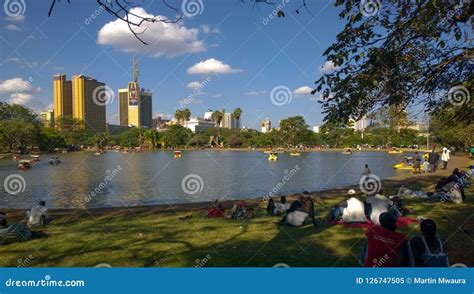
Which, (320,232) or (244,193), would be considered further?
(244,193)

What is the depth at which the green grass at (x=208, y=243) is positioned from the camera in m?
6.99

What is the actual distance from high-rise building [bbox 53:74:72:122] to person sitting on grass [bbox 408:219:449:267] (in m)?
64.8

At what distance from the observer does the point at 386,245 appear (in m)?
5.18

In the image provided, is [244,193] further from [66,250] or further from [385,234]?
[385,234]

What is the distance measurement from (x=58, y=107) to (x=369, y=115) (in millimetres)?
78882

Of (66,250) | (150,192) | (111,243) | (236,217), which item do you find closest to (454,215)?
(236,217)

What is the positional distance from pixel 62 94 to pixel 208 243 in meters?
68.7

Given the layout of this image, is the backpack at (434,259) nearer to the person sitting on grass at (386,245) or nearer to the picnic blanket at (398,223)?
the person sitting on grass at (386,245)

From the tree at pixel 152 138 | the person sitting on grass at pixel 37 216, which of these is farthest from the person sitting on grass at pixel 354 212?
the tree at pixel 152 138

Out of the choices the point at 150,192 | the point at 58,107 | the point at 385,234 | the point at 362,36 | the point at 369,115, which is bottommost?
the point at 150,192

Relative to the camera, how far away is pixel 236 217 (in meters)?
11.6

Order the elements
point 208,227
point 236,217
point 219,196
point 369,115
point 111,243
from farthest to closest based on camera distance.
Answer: point 219,196
point 236,217
point 208,227
point 111,243
point 369,115

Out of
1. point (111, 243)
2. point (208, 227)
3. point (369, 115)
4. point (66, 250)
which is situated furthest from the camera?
point (208, 227)

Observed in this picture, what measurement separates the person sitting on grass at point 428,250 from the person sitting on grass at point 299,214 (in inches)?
184
